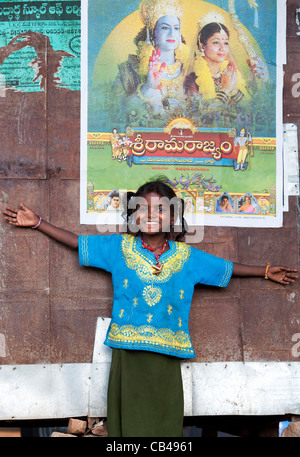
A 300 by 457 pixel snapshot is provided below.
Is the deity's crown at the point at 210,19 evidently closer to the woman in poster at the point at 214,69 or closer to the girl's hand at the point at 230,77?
the woman in poster at the point at 214,69

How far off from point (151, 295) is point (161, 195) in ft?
1.74

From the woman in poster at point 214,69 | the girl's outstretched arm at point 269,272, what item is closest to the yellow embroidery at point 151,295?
the girl's outstretched arm at point 269,272

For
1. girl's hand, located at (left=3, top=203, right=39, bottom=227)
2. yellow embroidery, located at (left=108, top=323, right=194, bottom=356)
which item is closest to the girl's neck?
girl's hand, located at (left=3, top=203, right=39, bottom=227)

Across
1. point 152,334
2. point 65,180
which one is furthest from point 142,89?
point 152,334

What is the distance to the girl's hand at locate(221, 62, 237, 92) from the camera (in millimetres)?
3312

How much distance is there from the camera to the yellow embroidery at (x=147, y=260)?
2.90 metres

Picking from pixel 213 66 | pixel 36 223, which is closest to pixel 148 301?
pixel 36 223

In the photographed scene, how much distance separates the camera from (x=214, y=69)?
330 centimetres

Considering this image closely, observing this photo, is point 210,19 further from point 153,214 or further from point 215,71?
point 153,214

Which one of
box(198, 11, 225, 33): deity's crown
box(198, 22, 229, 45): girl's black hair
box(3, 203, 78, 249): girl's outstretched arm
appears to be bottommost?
box(3, 203, 78, 249): girl's outstretched arm

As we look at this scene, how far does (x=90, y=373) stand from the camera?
3.15m

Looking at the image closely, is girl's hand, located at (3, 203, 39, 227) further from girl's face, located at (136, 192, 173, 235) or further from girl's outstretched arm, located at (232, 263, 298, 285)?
girl's outstretched arm, located at (232, 263, 298, 285)

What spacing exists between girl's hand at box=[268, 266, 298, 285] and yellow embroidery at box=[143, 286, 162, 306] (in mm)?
717

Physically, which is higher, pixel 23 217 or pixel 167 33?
pixel 167 33
